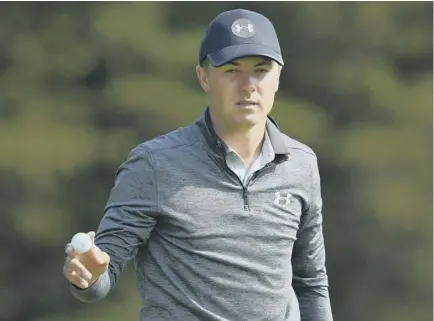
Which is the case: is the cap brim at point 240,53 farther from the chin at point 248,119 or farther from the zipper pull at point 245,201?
the zipper pull at point 245,201

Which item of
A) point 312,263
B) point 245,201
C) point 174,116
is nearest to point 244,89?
point 245,201

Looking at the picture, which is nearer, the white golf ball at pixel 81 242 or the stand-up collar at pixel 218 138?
the white golf ball at pixel 81 242

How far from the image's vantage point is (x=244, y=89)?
106 inches

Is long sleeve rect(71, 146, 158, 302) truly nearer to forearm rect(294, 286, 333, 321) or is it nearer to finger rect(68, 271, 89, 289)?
finger rect(68, 271, 89, 289)

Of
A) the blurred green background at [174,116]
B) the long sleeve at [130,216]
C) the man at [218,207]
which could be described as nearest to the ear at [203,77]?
the man at [218,207]

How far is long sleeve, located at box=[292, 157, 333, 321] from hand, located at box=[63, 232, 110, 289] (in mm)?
572

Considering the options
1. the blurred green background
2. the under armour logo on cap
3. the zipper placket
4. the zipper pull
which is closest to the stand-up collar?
the zipper placket

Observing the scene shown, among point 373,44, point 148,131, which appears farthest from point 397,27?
point 148,131

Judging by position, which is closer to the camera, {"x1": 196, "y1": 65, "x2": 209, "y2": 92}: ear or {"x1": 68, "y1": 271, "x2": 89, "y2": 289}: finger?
{"x1": 68, "y1": 271, "x2": 89, "y2": 289}: finger

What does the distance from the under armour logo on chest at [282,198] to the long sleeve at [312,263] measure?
0.31 ft

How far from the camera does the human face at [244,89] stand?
2.70 m

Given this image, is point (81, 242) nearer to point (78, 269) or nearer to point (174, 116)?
point (78, 269)

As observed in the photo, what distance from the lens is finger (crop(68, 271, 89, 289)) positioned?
2467 mm

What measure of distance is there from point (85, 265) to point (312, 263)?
0.67 metres
